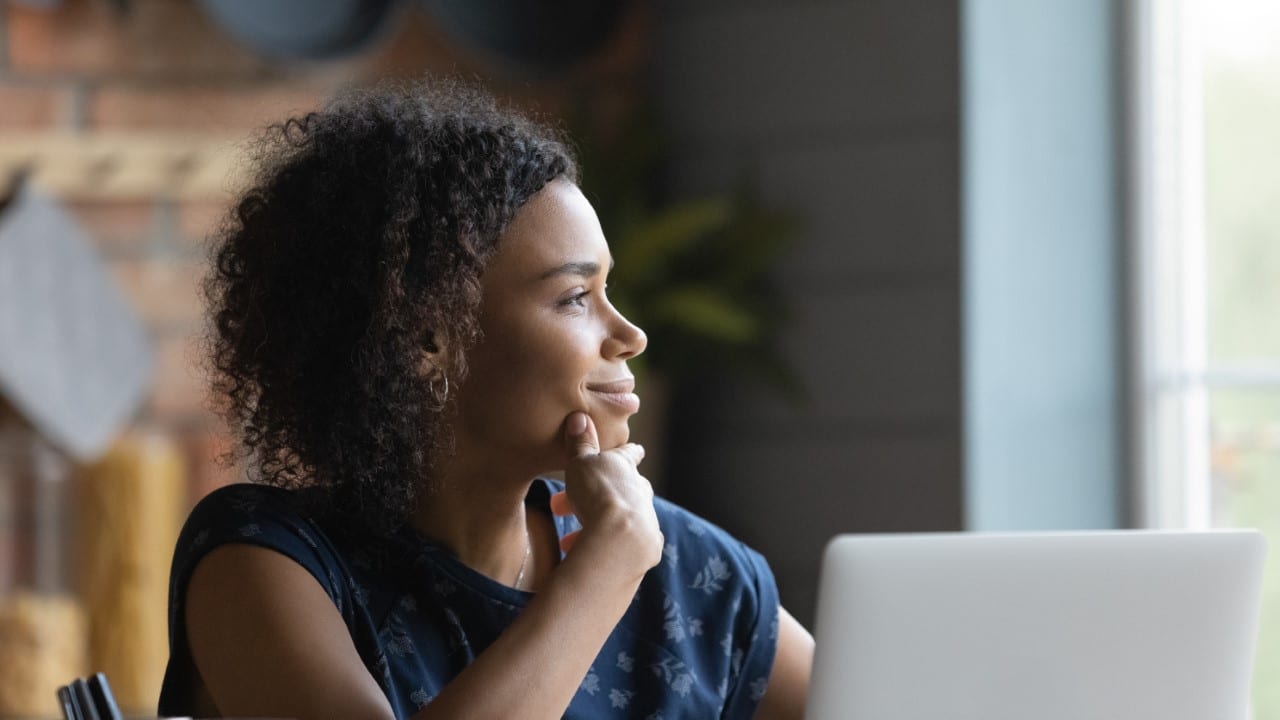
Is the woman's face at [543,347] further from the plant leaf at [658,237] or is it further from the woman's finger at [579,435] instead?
the plant leaf at [658,237]

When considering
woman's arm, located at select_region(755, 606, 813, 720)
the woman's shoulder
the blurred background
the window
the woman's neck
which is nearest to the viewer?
the woman's shoulder

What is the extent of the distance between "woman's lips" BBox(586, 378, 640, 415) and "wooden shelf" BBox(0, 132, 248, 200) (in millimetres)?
1443

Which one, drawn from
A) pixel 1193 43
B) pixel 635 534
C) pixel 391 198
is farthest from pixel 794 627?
pixel 1193 43

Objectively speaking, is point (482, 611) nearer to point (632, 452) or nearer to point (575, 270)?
point (632, 452)

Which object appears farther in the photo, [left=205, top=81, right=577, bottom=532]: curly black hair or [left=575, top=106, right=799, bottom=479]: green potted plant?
[left=575, top=106, right=799, bottom=479]: green potted plant

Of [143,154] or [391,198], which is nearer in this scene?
[391,198]

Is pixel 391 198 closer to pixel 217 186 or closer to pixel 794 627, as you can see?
pixel 794 627

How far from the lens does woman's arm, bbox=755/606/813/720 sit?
1.57m

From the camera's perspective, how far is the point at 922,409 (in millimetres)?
2949

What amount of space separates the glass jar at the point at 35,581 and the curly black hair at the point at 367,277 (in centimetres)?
128

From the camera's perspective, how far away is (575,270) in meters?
1.38

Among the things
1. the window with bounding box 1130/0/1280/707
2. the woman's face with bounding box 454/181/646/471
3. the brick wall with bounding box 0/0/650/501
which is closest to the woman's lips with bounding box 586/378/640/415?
the woman's face with bounding box 454/181/646/471

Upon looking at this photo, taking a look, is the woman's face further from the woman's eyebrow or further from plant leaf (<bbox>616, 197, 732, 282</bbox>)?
plant leaf (<bbox>616, 197, 732, 282</bbox>)

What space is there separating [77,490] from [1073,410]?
5.79 feet
